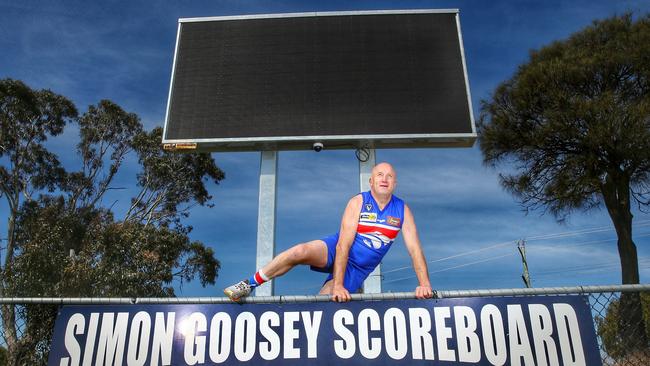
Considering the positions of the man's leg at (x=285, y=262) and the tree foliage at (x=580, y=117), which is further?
the tree foliage at (x=580, y=117)

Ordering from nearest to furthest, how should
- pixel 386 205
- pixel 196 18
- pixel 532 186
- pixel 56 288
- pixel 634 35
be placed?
pixel 386 205
pixel 196 18
pixel 634 35
pixel 532 186
pixel 56 288

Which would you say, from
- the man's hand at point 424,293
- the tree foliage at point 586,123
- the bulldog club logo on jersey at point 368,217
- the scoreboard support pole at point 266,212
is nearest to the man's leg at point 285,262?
the bulldog club logo on jersey at point 368,217

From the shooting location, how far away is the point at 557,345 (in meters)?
2.69

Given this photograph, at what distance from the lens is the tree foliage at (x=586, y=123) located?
12148mm

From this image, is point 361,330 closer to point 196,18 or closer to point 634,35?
point 196,18

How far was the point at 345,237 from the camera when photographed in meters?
3.08

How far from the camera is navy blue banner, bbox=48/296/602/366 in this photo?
266cm

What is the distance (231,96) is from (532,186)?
361 inches

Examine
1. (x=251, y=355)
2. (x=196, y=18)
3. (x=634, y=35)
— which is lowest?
(x=251, y=355)

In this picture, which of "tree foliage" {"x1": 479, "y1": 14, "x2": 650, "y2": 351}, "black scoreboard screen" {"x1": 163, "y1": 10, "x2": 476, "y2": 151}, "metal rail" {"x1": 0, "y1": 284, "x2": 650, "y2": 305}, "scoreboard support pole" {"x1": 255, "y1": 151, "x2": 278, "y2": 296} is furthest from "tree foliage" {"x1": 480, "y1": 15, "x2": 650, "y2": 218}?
"metal rail" {"x1": 0, "y1": 284, "x2": 650, "y2": 305}

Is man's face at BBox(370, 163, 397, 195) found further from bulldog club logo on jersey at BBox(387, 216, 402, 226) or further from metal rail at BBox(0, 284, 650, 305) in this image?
metal rail at BBox(0, 284, 650, 305)

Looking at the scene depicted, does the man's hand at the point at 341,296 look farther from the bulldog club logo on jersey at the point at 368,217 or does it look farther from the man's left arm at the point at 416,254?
the bulldog club logo on jersey at the point at 368,217

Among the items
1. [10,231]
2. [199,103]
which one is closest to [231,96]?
[199,103]

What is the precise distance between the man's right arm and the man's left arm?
1.15 ft
